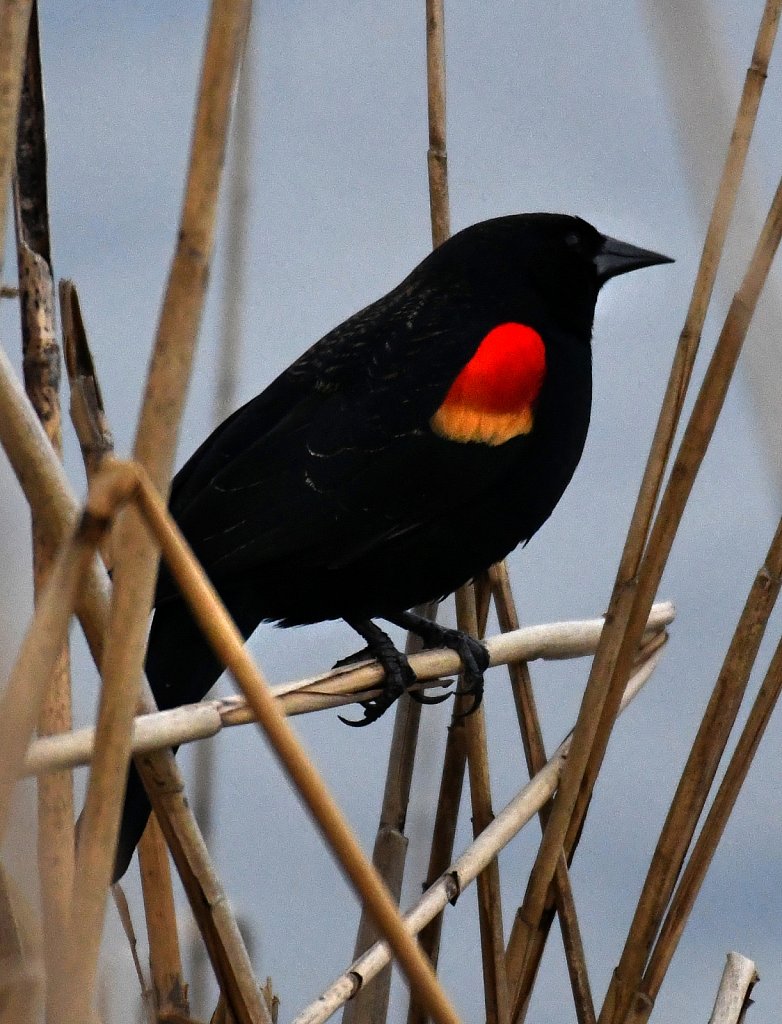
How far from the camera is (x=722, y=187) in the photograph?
4.97 feet

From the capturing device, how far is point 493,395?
2.04 meters

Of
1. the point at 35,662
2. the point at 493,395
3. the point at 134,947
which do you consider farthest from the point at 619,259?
the point at 35,662

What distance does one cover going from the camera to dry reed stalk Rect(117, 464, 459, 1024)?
81 centimetres

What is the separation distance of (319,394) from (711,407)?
2.41 feet

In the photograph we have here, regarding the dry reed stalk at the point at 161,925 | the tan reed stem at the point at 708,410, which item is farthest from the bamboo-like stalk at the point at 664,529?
the dry reed stalk at the point at 161,925

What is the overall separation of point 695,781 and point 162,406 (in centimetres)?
102

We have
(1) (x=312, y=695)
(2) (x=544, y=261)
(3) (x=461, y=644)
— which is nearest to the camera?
(1) (x=312, y=695)

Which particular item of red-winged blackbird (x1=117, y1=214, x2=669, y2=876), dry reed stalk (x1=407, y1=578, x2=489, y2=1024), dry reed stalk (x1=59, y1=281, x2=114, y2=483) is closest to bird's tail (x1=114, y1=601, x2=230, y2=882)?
red-winged blackbird (x1=117, y1=214, x2=669, y2=876)

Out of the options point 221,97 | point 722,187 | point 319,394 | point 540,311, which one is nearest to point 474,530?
point 319,394

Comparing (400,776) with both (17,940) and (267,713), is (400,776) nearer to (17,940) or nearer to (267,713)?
(17,940)

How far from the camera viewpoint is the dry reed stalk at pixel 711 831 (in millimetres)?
1664

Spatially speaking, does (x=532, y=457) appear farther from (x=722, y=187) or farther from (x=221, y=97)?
(x=221, y=97)

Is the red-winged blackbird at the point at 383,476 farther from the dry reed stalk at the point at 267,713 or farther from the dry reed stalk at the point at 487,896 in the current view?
the dry reed stalk at the point at 267,713

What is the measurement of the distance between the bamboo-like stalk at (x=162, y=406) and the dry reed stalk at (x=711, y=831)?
985 mm
